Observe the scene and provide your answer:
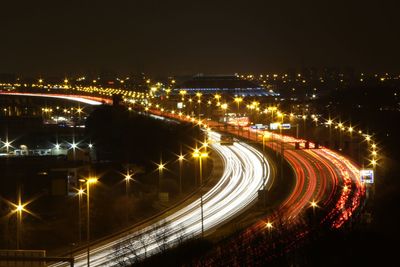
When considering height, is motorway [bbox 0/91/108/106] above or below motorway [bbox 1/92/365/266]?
below

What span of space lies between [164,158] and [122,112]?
12.7 m

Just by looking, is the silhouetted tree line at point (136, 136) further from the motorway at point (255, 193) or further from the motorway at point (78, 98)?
the motorway at point (78, 98)

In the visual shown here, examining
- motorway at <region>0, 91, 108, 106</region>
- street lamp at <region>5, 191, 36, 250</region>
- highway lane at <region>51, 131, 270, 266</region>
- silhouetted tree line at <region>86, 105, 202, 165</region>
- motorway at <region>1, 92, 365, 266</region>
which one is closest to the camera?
highway lane at <region>51, 131, 270, 266</region>

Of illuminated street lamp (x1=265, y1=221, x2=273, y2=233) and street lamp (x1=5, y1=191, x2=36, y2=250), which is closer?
illuminated street lamp (x1=265, y1=221, x2=273, y2=233)

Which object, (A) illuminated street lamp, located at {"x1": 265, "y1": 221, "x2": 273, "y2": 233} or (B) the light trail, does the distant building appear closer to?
(B) the light trail

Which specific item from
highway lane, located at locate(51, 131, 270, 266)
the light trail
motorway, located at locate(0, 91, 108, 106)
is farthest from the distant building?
highway lane, located at locate(51, 131, 270, 266)

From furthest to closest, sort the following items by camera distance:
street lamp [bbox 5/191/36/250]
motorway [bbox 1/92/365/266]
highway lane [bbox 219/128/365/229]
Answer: highway lane [bbox 219/128/365/229] < street lamp [bbox 5/191/36/250] < motorway [bbox 1/92/365/266]

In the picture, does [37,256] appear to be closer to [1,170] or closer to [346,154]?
[1,170]

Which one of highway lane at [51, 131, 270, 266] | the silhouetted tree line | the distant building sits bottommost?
the distant building

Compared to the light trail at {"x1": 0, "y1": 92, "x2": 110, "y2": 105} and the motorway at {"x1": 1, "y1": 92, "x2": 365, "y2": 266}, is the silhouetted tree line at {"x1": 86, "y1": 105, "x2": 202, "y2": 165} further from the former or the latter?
the light trail at {"x1": 0, "y1": 92, "x2": 110, "y2": 105}

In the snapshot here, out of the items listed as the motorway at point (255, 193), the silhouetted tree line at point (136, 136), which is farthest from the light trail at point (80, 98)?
the motorway at point (255, 193)

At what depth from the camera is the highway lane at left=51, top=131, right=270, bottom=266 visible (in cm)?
1365

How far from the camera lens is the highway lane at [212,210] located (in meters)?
13.6

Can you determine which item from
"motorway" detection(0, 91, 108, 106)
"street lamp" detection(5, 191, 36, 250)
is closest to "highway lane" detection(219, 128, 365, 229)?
"street lamp" detection(5, 191, 36, 250)
